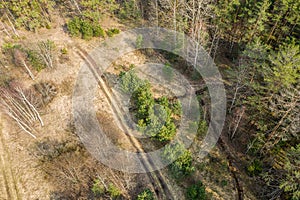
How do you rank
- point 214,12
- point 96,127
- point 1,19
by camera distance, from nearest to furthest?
point 96,127 → point 214,12 → point 1,19

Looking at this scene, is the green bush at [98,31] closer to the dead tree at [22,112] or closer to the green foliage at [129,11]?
the green foliage at [129,11]

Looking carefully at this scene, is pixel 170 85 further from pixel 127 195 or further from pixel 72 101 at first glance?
pixel 127 195

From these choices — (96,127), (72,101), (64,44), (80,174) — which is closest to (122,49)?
(64,44)

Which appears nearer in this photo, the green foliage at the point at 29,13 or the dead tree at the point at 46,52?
the dead tree at the point at 46,52

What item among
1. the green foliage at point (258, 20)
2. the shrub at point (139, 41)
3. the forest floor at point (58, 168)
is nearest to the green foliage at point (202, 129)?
the forest floor at point (58, 168)

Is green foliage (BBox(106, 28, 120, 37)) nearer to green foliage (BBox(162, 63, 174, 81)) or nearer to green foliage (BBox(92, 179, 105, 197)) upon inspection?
green foliage (BBox(162, 63, 174, 81))

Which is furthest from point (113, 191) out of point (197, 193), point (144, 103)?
point (144, 103)
